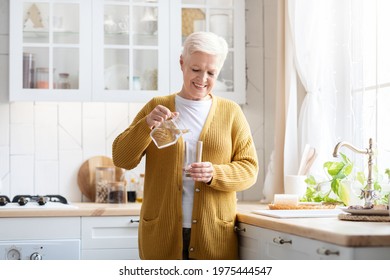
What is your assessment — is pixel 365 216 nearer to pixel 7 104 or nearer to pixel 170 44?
Answer: pixel 170 44

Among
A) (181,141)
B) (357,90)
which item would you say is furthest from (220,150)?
(357,90)

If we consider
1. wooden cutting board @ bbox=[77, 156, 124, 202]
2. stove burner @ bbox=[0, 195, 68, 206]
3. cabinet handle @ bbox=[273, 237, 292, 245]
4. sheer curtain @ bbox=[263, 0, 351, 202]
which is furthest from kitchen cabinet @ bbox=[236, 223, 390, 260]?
wooden cutting board @ bbox=[77, 156, 124, 202]

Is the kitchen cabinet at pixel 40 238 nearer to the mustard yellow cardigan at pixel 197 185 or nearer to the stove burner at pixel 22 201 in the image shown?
the stove burner at pixel 22 201

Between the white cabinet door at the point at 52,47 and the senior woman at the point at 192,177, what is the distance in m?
1.16

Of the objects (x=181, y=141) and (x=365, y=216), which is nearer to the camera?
(x=365, y=216)

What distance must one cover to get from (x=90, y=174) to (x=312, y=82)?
1.31 m

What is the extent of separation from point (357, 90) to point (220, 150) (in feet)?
3.00

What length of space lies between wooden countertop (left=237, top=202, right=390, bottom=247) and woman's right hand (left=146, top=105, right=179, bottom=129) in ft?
1.57

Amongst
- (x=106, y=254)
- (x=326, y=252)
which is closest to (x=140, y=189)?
(x=106, y=254)

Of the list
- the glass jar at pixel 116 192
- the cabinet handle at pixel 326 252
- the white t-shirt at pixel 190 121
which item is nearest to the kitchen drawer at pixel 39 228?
the glass jar at pixel 116 192

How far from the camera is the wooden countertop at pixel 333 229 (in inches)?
70.0

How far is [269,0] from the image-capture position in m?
4.09

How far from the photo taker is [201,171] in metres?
2.38

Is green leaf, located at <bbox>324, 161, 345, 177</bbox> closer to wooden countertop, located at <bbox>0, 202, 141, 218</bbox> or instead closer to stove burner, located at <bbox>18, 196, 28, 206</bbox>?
wooden countertop, located at <bbox>0, 202, 141, 218</bbox>
